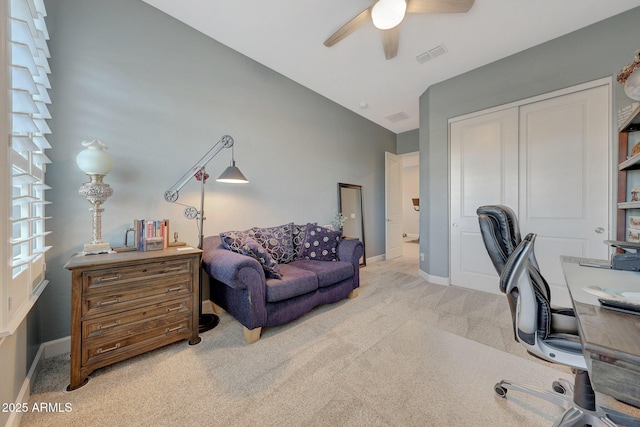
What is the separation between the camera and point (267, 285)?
1.98m

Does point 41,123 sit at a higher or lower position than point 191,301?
higher

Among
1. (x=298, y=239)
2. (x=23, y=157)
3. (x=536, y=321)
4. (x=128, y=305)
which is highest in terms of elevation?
(x=23, y=157)

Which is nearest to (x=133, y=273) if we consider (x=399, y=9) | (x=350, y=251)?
(x=350, y=251)

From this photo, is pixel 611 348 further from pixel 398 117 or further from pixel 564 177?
pixel 398 117

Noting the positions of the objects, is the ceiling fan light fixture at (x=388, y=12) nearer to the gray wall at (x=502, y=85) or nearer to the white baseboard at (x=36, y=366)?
the gray wall at (x=502, y=85)

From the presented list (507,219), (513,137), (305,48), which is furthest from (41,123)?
(513,137)

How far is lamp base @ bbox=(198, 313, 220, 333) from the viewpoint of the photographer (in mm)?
2070

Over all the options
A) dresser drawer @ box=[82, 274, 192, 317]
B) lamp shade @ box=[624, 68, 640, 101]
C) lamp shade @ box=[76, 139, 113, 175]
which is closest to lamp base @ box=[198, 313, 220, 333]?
dresser drawer @ box=[82, 274, 192, 317]

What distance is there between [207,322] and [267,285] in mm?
739

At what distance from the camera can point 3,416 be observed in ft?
3.37

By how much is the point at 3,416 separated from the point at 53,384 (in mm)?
503

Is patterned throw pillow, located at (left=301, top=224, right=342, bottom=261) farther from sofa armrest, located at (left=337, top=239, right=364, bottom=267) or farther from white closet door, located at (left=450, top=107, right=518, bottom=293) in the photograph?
white closet door, located at (left=450, top=107, right=518, bottom=293)

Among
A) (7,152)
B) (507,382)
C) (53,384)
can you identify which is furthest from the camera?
(53,384)

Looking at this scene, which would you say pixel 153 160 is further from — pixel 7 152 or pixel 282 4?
pixel 282 4
